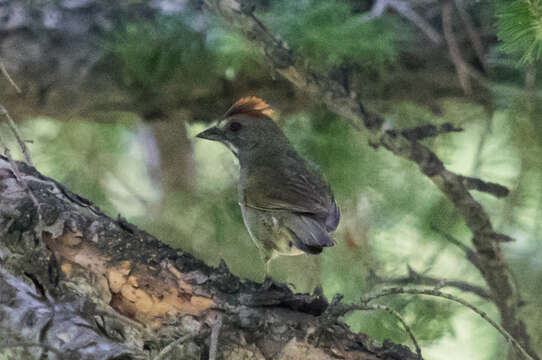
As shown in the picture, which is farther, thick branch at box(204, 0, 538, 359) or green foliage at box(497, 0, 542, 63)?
thick branch at box(204, 0, 538, 359)

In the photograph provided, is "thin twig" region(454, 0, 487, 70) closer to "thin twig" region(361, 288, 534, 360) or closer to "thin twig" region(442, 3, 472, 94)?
"thin twig" region(442, 3, 472, 94)

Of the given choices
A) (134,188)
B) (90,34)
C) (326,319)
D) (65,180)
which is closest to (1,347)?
(326,319)

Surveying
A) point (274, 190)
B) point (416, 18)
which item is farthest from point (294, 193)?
point (416, 18)

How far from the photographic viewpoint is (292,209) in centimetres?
111

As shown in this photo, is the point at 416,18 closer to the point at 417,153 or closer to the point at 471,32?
the point at 471,32

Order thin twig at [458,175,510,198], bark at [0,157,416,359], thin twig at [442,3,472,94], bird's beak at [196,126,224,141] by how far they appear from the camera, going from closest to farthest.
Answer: bark at [0,157,416,359], bird's beak at [196,126,224,141], thin twig at [458,175,510,198], thin twig at [442,3,472,94]

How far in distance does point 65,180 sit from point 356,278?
37.7 inches

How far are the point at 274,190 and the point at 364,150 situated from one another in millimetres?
665

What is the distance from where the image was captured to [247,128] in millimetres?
1324

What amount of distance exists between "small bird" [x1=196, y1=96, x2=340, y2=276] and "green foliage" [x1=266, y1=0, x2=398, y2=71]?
23cm

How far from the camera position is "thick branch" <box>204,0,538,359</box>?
1403 mm

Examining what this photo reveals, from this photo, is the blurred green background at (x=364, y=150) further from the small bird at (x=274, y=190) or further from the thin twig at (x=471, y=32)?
the small bird at (x=274, y=190)

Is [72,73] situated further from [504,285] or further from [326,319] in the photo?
[504,285]

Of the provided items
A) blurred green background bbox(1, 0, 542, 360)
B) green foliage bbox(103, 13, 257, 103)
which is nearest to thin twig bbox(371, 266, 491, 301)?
blurred green background bbox(1, 0, 542, 360)
